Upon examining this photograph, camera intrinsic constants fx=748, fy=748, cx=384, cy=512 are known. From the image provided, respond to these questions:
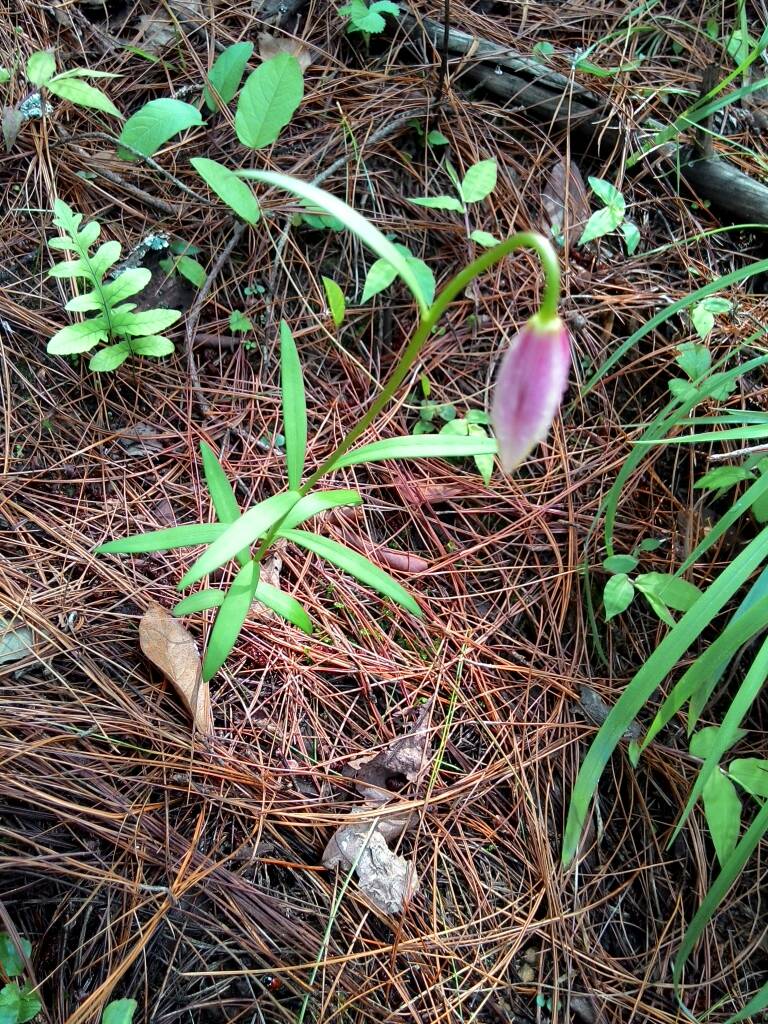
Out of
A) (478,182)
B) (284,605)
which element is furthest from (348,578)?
(478,182)

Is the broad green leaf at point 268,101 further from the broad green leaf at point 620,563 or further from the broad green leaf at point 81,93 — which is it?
the broad green leaf at point 620,563

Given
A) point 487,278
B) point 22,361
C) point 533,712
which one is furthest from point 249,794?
point 487,278

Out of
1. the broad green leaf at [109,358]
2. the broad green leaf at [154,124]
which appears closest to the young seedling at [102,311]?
the broad green leaf at [109,358]

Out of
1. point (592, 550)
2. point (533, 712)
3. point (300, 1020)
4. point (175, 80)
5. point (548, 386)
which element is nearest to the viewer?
point (548, 386)

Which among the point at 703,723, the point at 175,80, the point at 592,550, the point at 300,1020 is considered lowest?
the point at 300,1020

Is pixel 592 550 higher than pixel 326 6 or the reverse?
the reverse

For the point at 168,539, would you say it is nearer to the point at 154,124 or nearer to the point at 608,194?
the point at 154,124

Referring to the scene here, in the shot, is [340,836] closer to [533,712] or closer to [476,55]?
[533,712]

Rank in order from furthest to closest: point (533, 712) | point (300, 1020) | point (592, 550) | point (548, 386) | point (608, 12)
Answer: point (608, 12) → point (592, 550) → point (533, 712) → point (300, 1020) → point (548, 386)
